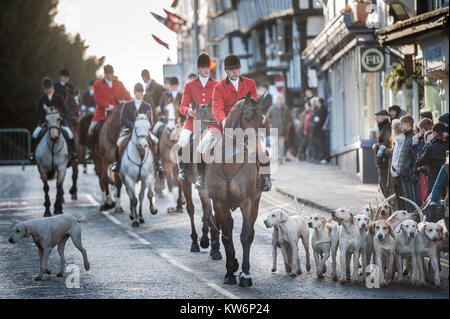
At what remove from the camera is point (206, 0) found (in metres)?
70.0

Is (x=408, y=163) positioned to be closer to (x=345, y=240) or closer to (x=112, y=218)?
(x=345, y=240)

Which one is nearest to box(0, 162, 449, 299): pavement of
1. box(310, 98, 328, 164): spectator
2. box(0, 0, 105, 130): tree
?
box(310, 98, 328, 164): spectator

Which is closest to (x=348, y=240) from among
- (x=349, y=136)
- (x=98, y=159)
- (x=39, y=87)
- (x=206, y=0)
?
(x=98, y=159)

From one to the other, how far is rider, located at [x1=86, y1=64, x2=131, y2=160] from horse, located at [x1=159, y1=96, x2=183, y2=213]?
4.27 ft

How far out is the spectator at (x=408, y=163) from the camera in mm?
15625

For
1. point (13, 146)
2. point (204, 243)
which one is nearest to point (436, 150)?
point (204, 243)

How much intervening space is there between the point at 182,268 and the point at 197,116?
2.45 metres

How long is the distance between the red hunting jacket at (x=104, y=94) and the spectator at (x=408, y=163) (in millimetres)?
7983

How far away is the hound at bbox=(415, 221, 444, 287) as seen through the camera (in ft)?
36.3

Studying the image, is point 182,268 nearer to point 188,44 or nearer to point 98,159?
point 98,159

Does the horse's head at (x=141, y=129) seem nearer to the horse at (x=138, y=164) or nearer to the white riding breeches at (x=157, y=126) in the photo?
the horse at (x=138, y=164)

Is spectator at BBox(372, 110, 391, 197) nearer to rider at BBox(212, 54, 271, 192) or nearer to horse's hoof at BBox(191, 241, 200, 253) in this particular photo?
horse's hoof at BBox(191, 241, 200, 253)

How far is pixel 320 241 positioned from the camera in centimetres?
1184

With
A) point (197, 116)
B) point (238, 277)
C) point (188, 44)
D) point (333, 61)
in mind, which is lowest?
point (238, 277)
